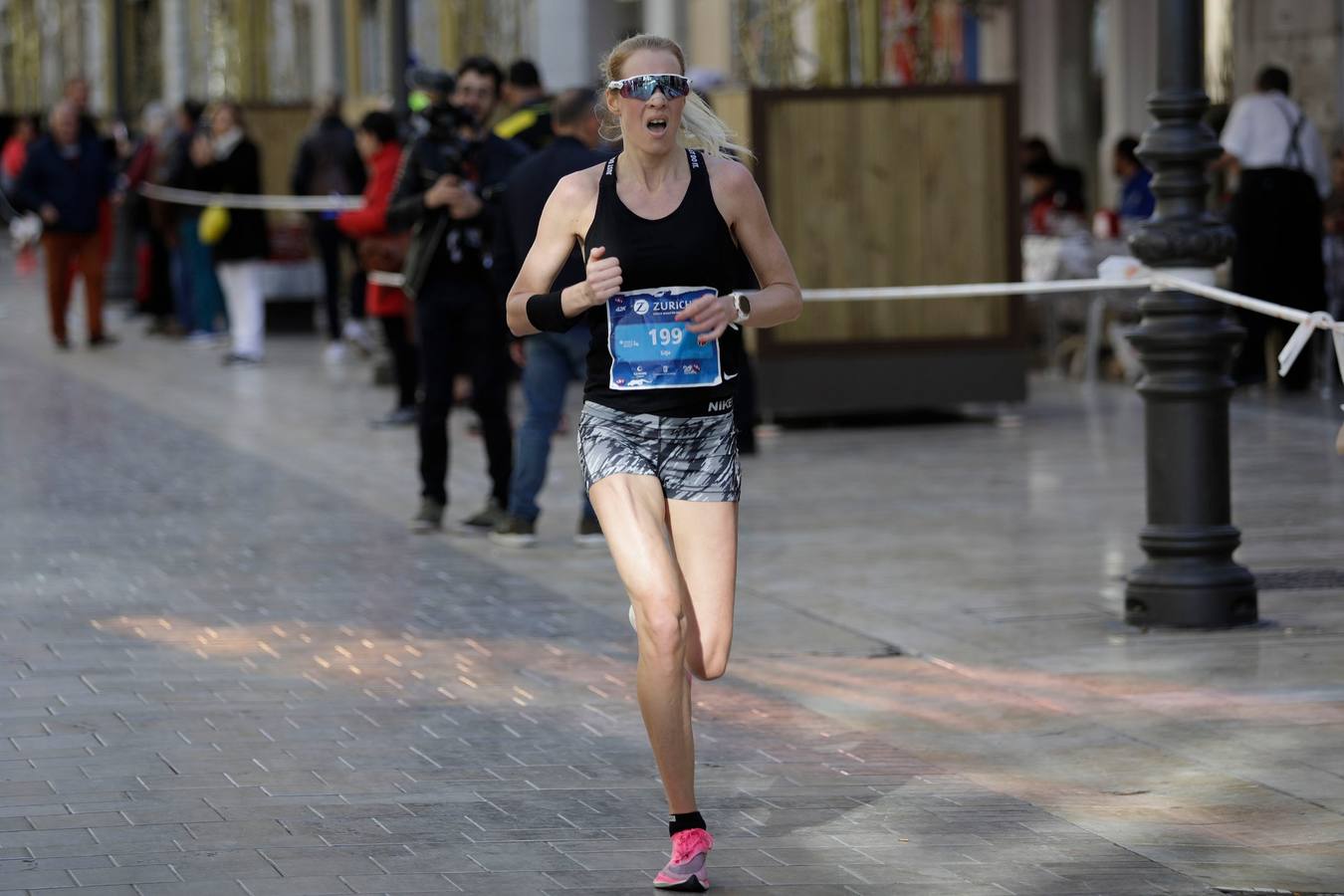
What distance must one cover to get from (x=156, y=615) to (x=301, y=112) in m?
17.3

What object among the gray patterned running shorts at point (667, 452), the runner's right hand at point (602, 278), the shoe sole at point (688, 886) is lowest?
the shoe sole at point (688, 886)

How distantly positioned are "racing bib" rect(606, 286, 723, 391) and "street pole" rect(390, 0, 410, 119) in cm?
1161

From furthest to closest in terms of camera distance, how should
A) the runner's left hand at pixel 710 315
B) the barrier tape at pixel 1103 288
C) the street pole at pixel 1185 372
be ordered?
the street pole at pixel 1185 372 → the barrier tape at pixel 1103 288 → the runner's left hand at pixel 710 315

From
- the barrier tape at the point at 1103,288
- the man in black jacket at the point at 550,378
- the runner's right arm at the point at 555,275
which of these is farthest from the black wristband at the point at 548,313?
the man in black jacket at the point at 550,378

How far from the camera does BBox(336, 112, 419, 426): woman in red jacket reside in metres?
15.3

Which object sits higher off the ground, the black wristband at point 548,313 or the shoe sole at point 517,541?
the black wristband at point 548,313

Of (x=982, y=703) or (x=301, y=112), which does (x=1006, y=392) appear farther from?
(x=301, y=112)

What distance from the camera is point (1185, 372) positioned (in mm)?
8562

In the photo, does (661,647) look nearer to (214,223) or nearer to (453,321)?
(453,321)

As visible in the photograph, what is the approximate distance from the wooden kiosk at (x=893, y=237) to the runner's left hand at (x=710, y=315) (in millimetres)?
9618

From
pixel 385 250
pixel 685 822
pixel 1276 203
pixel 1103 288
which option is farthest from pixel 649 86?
pixel 1276 203

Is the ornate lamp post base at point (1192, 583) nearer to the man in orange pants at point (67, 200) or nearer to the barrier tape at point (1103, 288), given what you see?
the barrier tape at point (1103, 288)

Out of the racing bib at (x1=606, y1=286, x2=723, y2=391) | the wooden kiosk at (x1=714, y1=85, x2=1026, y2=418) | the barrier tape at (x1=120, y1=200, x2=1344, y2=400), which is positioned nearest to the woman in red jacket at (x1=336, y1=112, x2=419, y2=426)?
the barrier tape at (x1=120, y1=200, x2=1344, y2=400)

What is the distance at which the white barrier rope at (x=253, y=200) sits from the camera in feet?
66.4
